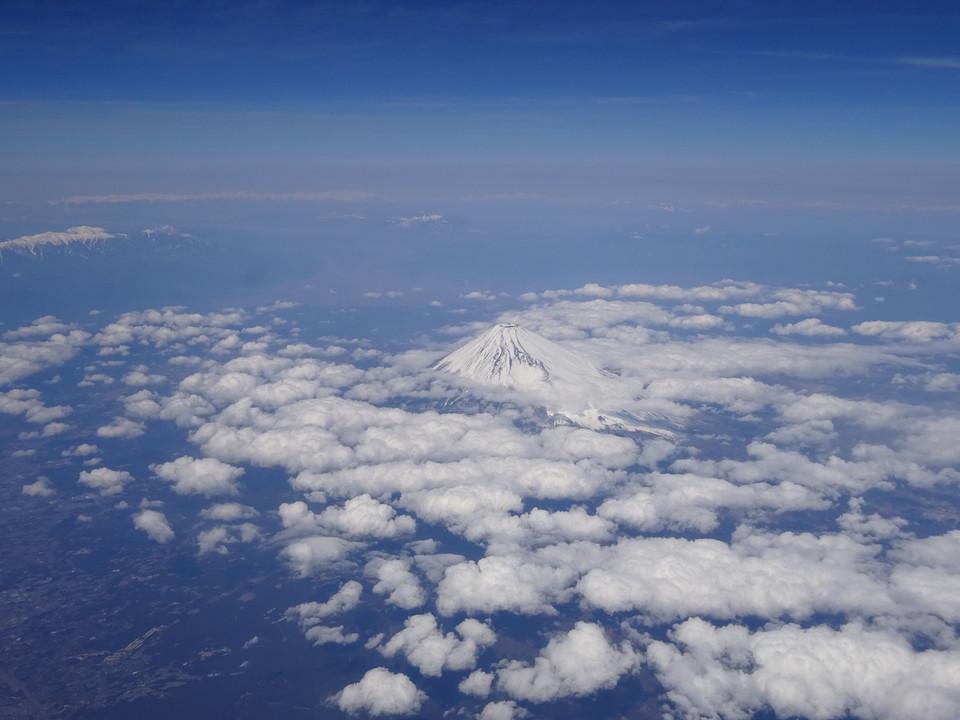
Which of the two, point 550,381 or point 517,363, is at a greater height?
point 517,363

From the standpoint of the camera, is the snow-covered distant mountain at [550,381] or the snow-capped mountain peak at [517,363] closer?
the snow-covered distant mountain at [550,381]

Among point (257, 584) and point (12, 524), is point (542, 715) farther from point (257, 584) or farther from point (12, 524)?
point (12, 524)

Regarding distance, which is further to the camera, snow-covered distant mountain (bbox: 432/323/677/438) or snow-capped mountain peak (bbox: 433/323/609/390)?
snow-capped mountain peak (bbox: 433/323/609/390)

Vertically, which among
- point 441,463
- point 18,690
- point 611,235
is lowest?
point 18,690

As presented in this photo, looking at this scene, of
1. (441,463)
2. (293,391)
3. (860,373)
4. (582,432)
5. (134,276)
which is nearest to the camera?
(441,463)

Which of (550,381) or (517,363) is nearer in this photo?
(550,381)

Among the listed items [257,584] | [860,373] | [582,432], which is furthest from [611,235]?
[257,584]

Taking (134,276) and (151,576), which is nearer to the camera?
(151,576)
